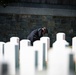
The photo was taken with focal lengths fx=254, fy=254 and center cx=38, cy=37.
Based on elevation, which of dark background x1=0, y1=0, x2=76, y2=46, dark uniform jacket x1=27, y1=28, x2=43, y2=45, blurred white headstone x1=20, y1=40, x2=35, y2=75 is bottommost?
blurred white headstone x1=20, y1=40, x2=35, y2=75

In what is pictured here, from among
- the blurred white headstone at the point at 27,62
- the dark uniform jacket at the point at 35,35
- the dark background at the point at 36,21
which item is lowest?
the blurred white headstone at the point at 27,62

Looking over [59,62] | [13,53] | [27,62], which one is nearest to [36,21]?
[13,53]

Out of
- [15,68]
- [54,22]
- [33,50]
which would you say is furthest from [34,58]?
[54,22]

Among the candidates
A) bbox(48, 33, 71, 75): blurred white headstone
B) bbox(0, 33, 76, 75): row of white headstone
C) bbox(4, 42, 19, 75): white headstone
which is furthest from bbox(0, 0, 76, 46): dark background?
bbox(48, 33, 71, 75): blurred white headstone

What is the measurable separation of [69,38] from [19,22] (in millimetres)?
1767

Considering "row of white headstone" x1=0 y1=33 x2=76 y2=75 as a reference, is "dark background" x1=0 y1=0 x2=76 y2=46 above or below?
above

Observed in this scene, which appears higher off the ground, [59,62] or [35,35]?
[35,35]

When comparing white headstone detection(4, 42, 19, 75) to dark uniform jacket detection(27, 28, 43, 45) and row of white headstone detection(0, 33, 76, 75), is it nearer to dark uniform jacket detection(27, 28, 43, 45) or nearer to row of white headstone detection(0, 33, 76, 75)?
row of white headstone detection(0, 33, 76, 75)

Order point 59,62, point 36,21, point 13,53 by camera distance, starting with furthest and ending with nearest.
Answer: point 36,21 → point 13,53 → point 59,62

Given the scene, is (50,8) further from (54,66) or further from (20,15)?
(54,66)

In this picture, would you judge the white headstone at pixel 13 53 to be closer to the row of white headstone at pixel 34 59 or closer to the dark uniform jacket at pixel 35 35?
the row of white headstone at pixel 34 59

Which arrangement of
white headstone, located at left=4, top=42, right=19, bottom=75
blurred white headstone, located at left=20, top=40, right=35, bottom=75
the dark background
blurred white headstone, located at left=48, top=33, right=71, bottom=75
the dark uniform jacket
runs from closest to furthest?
blurred white headstone, located at left=48, top=33, right=71, bottom=75, blurred white headstone, located at left=20, top=40, right=35, bottom=75, white headstone, located at left=4, top=42, right=19, bottom=75, the dark uniform jacket, the dark background

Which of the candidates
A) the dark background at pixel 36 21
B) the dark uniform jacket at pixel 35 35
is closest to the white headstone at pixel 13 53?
the dark uniform jacket at pixel 35 35

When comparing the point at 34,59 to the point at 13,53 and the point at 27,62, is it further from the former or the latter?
the point at 13,53
